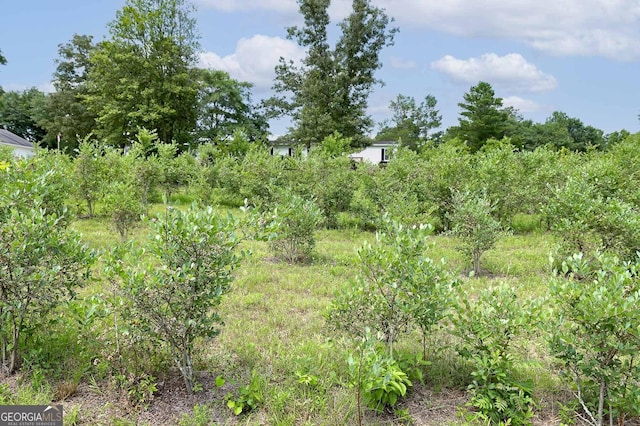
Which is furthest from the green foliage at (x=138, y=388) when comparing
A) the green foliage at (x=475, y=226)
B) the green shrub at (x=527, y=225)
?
the green shrub at (x=527, y=225)

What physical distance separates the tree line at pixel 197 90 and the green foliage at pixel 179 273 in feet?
75.5

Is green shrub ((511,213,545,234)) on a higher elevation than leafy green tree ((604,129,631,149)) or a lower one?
lower

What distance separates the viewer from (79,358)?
10.9 feet

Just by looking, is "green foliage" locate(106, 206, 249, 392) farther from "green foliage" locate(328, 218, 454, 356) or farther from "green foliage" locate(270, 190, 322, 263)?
"green foliage" locate(270, 190, 322, 263)

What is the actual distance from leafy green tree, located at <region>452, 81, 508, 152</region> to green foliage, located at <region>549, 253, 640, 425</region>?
3345cm

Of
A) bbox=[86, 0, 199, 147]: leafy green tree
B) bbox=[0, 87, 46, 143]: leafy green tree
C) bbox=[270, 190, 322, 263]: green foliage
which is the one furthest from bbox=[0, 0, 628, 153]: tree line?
bbox=[270, 190, 322, 263]: green foliage

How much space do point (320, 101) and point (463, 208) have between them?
25.1 m

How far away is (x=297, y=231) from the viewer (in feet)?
21.8

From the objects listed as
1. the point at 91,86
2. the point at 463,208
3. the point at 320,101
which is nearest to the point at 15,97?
the point at 91,86

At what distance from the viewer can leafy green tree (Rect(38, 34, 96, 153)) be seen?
1394 inches

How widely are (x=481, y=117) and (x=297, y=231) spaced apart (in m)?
32.2

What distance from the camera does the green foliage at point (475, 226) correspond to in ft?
19.1

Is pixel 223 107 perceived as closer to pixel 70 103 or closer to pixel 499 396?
pixel 70 103

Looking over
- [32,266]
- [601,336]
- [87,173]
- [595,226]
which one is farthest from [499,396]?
[87,173]
